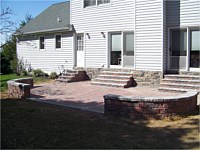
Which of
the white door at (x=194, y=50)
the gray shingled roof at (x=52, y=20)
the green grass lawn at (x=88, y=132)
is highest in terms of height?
the gray shingled roof at (x=52, y=20)

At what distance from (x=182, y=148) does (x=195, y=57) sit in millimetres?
9625

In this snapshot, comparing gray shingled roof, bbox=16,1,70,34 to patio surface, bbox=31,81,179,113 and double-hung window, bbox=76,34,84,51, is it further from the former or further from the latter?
patio surface, bbox=31,81,179,113

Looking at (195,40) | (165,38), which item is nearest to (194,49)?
(195,40)

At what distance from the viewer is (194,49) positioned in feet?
47.4

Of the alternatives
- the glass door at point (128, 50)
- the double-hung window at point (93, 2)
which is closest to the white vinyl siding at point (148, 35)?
the glass door at point (128, 50)

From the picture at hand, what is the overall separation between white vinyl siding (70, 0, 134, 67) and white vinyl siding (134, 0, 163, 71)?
0.74m

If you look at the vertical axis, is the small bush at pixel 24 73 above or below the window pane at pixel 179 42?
below

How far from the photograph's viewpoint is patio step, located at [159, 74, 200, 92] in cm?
1313

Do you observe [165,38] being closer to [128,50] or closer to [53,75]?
[128,50]

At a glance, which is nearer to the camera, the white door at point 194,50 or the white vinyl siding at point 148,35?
the white door at point 194,50

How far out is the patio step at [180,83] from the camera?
43.1 ft

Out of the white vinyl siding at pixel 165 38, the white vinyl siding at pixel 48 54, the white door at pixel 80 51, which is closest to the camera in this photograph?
the white vinyl siding at pixel 165 38

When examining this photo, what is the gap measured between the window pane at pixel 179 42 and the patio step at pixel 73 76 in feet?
20.3

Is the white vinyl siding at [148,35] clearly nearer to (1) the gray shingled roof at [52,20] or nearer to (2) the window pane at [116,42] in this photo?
(2) the window pane at [116,42]
